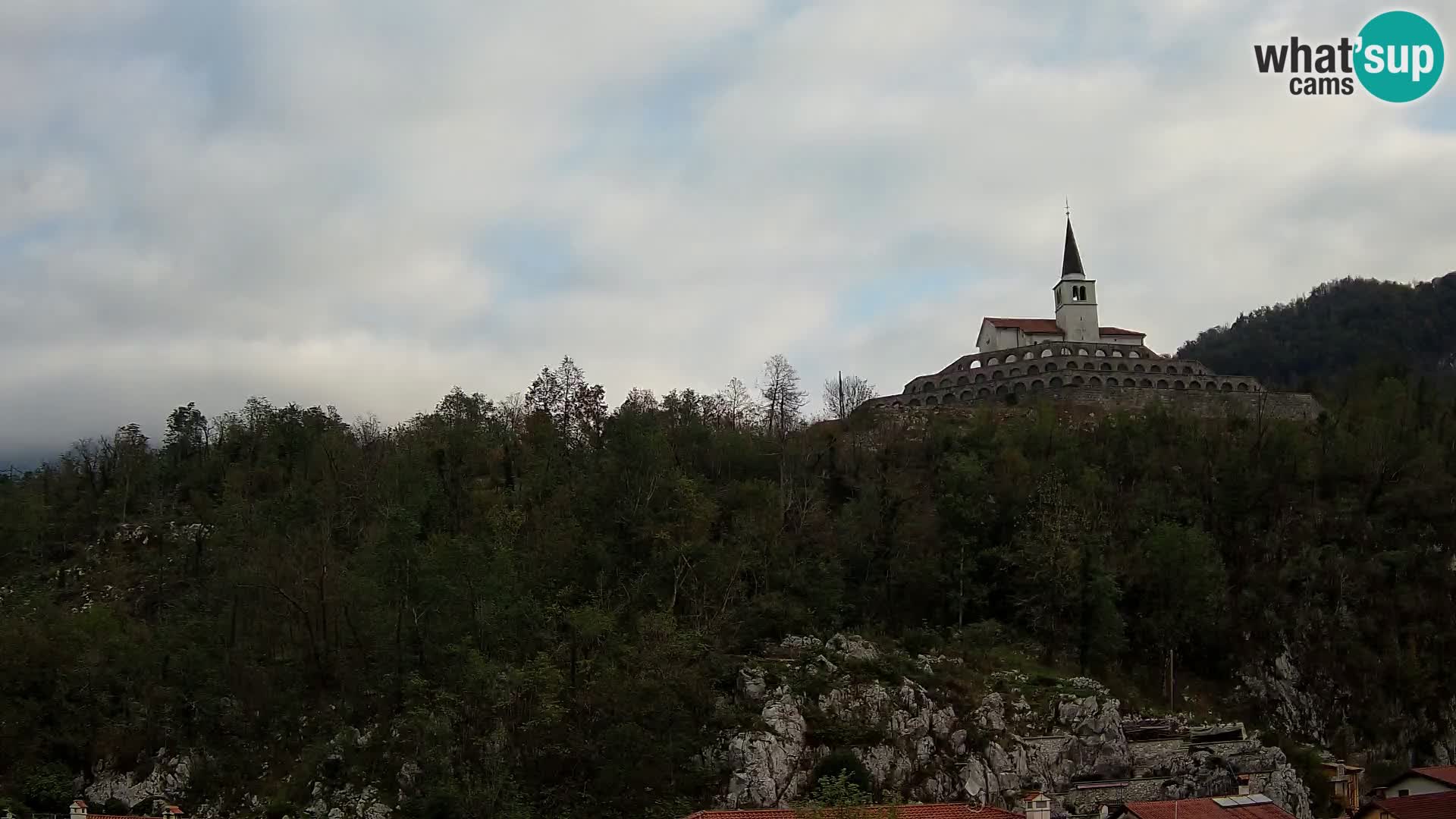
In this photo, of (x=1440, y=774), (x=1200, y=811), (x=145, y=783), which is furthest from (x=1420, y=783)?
(x=145, y=783)

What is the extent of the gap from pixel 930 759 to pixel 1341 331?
124683mm

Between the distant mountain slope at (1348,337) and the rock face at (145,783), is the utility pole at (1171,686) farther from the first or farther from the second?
the distant mountain slope at (1348,337)

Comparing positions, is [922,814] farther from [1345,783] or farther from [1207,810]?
[1345,783]

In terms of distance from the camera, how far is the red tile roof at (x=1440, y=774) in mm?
44844

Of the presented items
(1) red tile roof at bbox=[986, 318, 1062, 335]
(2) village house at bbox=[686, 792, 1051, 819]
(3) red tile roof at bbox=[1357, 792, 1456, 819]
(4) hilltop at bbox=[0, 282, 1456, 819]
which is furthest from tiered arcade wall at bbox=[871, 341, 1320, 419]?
(2) village house at bbox=[686, 792, 1051, 819]

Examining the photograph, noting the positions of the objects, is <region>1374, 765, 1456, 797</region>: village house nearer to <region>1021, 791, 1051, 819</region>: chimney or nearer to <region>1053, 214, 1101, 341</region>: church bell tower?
<region>1021, 791, 1051, 819</region>: chimney

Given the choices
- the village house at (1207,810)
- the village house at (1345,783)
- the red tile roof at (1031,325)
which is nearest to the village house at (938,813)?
the village house at (1207,810)

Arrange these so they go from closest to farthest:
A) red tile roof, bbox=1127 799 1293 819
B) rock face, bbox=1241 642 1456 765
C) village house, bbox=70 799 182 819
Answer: red tile roof, bbox=1127 799 1293 819
village house, bbox=70 799 182 819
rock face, bbox=1241 642 1456 765

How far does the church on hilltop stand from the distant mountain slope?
54.8 metres

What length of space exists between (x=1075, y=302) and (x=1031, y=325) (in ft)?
13.8

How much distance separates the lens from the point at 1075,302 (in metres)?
96.8

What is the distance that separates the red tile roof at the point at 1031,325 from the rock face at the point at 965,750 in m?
50.9

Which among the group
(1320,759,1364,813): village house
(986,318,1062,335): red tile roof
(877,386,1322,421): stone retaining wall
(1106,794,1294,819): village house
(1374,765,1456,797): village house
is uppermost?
(986,318,1062,335): red tile roof

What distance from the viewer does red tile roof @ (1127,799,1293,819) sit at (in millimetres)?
35156
